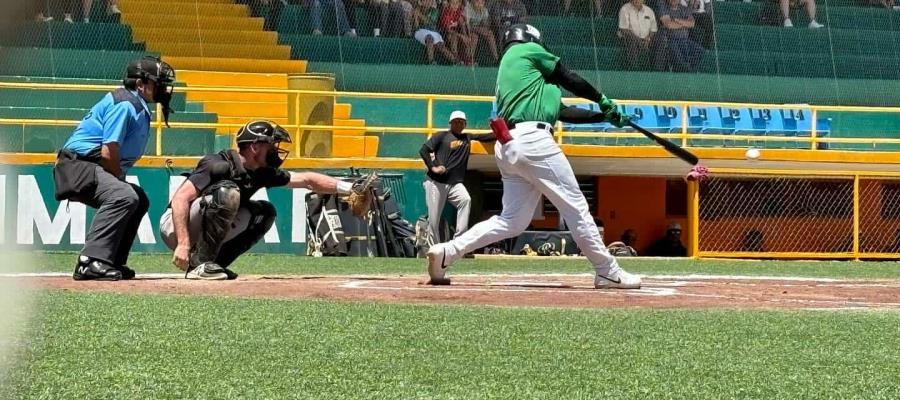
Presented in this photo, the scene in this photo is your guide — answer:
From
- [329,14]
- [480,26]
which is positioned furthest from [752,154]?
[329,14]

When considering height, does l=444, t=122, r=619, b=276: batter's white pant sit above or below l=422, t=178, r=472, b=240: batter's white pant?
above

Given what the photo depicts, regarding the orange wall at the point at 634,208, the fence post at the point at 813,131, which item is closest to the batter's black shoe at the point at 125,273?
the orange wall at the point at 634,208

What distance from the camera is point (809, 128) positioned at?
70.6 ft

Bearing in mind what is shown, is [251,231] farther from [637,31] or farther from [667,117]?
[637,31]

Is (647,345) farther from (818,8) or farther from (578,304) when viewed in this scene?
(818,8)

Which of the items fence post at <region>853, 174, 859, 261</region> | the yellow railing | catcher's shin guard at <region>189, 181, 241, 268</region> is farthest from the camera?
fence post at <region>853, 174, 859, 261</region>

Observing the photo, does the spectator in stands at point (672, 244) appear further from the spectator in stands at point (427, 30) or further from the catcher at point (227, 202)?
the catcher at point (227, 202)

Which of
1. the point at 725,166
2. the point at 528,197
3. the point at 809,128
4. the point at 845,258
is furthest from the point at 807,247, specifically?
the point at 528,197

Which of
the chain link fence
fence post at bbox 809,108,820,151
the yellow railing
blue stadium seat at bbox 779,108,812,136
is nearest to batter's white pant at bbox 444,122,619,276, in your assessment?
the yellow railing

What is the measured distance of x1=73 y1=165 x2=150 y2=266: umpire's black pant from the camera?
9.51m

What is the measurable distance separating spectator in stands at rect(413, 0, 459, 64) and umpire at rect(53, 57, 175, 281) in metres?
10.8

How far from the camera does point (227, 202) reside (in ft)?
31.9

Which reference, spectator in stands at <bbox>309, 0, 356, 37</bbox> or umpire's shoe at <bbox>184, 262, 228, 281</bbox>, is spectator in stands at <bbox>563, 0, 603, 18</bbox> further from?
umpire's shoe at <bbox>184, 262, 228, 281</bbox>

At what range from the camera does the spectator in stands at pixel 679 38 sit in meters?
21.5
